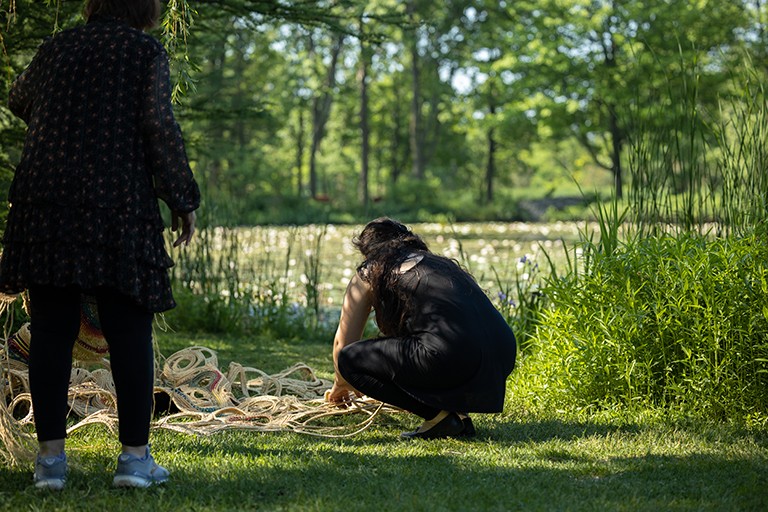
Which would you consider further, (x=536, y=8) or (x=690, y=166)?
(x=536, y=8)

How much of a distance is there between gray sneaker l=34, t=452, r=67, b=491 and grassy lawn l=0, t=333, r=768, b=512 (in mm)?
28

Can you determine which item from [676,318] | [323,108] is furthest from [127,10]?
[323,108]

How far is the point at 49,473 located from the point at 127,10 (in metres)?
Result: 1.33

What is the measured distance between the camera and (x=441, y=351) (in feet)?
10.7

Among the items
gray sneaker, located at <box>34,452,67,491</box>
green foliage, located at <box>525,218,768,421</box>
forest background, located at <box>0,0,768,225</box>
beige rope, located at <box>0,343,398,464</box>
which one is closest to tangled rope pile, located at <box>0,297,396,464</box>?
beige rope, located at <box>0,343,398,464</box>

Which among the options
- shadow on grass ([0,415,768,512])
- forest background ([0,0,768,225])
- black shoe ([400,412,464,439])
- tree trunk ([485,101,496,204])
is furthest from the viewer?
tree trunk ([485,101,496,204])

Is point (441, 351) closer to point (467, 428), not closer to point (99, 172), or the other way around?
point (467, 428)

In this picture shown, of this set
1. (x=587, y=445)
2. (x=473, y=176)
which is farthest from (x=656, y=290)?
(x=473, y=176)

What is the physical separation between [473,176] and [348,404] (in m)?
42.8

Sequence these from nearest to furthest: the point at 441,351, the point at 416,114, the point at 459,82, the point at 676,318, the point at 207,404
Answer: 1. the point at 441,351
2. the point at 676,318
3. the point at 207,404
4. the point at 416,114
5. the point at 459,82

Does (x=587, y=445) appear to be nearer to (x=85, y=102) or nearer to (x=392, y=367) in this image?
(x=392, y=367)

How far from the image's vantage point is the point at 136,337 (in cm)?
252

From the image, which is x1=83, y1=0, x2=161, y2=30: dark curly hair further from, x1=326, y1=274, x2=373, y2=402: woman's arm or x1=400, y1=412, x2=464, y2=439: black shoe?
x1=400, y1=412, x2=464, y2=439: black shoe

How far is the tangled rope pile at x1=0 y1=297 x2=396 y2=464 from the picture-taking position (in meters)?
3.41
